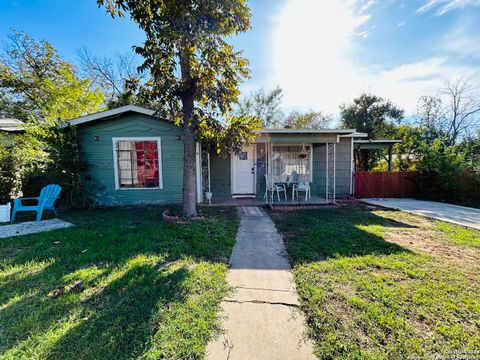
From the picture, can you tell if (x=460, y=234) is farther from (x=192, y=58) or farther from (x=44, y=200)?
(x=44, y=200)

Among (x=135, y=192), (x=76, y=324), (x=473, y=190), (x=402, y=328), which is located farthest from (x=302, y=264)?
(x=473, y=190)

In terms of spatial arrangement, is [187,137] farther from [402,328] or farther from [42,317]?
[402,328]

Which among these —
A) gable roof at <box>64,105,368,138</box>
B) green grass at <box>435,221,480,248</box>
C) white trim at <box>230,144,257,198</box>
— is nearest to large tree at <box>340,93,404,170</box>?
gable roof at <box>64,105,368,138</box>

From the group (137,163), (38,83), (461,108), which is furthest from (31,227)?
(461,108)

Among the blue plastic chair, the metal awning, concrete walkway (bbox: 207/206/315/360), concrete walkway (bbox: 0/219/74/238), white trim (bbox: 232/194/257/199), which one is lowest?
concrete walkway (bbox: 207/206/315/360)

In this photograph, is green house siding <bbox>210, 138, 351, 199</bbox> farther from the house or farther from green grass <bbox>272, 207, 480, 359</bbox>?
green grass <bbox>272, 207, 480, 359</bbox>

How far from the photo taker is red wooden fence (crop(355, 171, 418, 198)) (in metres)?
8.63

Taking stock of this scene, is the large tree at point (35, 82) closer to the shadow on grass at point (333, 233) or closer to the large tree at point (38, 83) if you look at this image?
the large tree at point (38, 83)

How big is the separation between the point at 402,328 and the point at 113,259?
135 inches

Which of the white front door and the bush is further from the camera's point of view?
the white front door

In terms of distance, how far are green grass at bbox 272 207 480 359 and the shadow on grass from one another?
2 centimetres

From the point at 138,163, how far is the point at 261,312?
6634 millimetres

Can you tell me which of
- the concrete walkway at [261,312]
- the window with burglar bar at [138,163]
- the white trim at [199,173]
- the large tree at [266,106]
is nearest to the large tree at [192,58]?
the white trim at [199,173]

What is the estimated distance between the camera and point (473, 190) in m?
7.30
